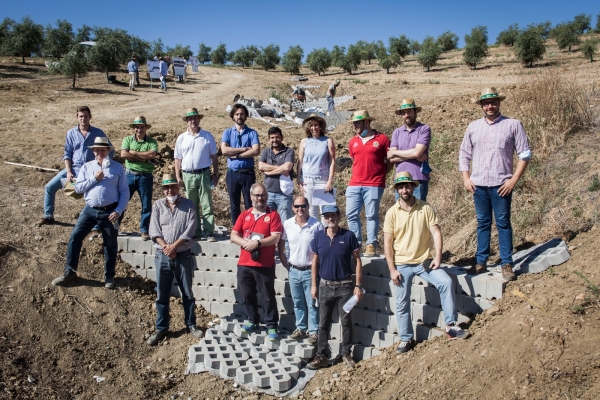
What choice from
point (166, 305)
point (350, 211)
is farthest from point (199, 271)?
point (350, 211)

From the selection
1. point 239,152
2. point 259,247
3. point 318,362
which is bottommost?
point 318,362

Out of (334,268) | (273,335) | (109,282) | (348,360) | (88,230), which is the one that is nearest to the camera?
(334,268)

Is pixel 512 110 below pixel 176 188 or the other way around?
the other way around

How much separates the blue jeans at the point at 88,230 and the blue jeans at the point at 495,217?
4541 millimetres

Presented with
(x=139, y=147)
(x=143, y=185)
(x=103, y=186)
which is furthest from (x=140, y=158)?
(x=103, y=186)

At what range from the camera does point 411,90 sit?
2233cm

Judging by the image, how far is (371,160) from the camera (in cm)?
627

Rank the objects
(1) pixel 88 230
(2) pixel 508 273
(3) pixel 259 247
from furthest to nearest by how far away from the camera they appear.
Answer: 1. (1) pixel 88 230
2. (3) pixel 259 247
3. (2) pixel 508 273

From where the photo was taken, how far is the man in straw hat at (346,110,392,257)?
6.28 meters

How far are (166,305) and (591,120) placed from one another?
805cm

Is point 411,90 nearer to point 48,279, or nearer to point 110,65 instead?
point 110,65

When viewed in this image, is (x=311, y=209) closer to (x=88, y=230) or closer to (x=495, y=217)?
(x=495, y=217)

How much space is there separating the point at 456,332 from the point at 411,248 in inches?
38.6

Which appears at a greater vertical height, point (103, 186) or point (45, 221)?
point (103, 186)
